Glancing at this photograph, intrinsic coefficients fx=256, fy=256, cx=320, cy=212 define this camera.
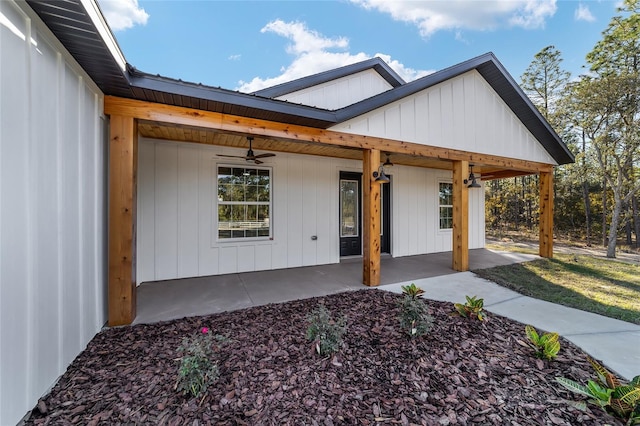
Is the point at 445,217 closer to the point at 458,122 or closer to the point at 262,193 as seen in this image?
the point at 458,122

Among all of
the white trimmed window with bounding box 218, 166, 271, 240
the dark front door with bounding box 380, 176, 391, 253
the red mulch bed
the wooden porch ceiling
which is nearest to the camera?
the red mulch bed

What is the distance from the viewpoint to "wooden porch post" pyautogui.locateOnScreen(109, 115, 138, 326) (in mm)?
3064

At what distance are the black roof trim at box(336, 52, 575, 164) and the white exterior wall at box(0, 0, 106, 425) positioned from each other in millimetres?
3233

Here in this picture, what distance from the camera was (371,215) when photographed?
15.1 ft

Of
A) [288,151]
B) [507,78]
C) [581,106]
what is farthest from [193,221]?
[581,106]

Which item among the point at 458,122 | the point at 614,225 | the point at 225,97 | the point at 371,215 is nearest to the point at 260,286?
the point at 371,215

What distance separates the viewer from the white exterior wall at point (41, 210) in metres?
1.60

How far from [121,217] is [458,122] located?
6308 mm

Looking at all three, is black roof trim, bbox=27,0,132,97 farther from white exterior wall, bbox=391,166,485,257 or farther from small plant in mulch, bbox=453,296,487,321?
white exterior wall, bbox=391,166,485,257

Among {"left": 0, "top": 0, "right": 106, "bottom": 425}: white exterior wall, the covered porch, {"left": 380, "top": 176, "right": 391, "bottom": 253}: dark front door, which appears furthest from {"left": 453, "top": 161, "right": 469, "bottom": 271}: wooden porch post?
{"left": 0, "top": 0, "right": 106, "bottom": 425}: white exterior wall

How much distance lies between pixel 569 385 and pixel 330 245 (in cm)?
497

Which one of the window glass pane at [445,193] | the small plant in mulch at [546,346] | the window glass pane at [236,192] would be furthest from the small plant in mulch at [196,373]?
the window glass pane at [445,193]

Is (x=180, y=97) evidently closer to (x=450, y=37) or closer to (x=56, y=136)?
(x=56, y=136)

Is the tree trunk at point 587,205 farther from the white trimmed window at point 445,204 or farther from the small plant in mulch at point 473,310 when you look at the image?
the small plant in mulch at point 473,310
